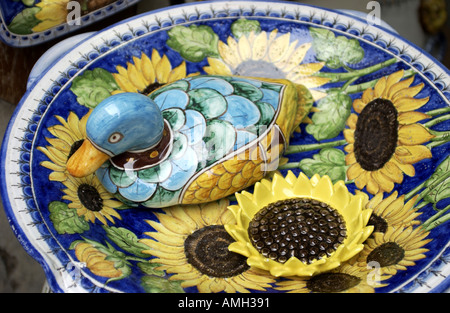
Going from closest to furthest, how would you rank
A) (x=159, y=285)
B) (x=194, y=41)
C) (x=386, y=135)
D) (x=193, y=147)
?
(x=159, y=285), (x=193, y=147), (x=386, y=135), (x=194, y=41)

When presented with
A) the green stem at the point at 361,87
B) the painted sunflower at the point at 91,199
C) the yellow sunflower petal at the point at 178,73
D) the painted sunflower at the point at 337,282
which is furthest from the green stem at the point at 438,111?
the painted sunflower at the point at 91,199

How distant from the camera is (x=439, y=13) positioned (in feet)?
6.09

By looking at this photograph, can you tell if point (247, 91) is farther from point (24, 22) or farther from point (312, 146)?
point (24, 22)

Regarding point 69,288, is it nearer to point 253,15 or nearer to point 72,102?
point 72,102

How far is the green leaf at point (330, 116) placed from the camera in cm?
102

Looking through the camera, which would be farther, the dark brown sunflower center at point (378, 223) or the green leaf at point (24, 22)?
the green leaf at point (24, 22)

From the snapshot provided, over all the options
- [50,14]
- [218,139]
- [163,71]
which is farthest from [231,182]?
[50,14]

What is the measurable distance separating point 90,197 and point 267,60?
45 centimetres

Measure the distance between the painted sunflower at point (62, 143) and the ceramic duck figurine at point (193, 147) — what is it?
65 millimetres

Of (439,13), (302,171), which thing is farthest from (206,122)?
(439,13)

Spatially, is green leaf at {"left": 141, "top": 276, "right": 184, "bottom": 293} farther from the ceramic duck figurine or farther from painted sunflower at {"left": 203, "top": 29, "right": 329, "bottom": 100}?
painted sunflower at {"left": 203, "top": 29, "right": 329, "bottom": 100}

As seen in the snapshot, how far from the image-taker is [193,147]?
2.79 feet

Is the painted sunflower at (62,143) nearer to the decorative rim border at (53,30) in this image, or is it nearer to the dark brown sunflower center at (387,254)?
the decorative rim border at (53,30)

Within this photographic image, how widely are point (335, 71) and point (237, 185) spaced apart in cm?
33
